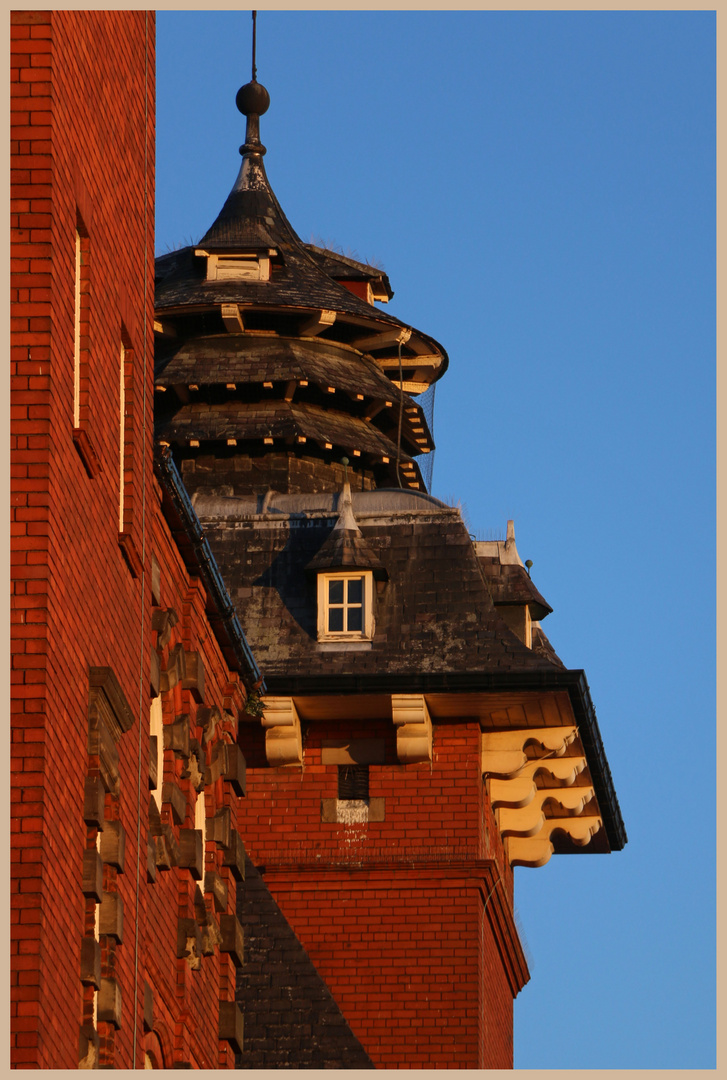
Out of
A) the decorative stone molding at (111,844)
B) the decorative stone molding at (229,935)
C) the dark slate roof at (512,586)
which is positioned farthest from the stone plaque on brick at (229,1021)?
the dark slate roof at (512,586)

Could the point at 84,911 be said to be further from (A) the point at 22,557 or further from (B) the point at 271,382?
(B) the point at 271,382

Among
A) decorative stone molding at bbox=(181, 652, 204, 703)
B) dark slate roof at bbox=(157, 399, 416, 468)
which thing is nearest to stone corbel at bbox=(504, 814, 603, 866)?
dark slate roof at bbox=(157, 399, 416, 468)

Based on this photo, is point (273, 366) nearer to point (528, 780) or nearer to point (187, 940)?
point (528, 780)

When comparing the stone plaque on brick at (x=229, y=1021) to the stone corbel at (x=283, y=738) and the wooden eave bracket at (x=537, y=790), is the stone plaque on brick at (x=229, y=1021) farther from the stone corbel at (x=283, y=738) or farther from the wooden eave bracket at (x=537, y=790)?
the wooden eave bracket at (x=537, y=790)

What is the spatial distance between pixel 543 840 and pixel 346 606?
5.75 metres

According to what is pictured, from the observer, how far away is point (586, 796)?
1508 inches

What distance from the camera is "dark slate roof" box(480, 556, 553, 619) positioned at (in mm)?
36969

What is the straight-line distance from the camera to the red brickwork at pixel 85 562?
18.3 meters

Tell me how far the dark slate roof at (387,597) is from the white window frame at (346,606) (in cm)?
14

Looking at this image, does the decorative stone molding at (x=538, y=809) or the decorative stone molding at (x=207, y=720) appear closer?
the decorative stone molding at (x=207, y=720)

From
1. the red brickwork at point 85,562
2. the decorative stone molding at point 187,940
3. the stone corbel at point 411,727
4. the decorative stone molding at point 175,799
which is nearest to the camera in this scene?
the red brickwork at point 85,562

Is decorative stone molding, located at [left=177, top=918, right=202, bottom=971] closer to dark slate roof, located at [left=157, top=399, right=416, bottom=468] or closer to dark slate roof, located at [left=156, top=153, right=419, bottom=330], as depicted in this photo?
dark slate roof, located at [left=157, top=399, right=416, bottom=468]

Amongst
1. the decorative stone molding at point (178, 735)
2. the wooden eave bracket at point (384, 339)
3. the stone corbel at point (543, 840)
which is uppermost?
the wooden eave bracket at point (384, 339)

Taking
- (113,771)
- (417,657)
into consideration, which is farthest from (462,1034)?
(113,771)
